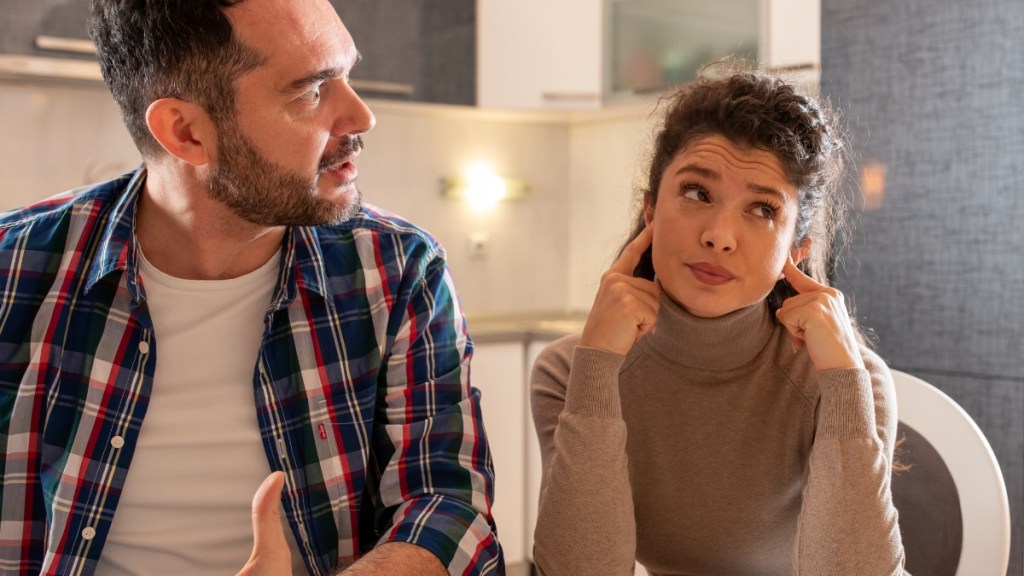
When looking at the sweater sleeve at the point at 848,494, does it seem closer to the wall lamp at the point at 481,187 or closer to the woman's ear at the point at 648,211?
the woman's ear at the point at 648,211

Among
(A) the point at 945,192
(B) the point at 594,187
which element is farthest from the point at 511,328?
(A) the point at 945,192

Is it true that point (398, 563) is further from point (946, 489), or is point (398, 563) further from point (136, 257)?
point (946, 489)

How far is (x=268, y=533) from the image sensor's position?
107 centimetres

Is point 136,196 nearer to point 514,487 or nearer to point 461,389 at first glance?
point 461,389

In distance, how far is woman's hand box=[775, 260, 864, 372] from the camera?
1.34 m

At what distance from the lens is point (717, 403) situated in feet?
4.77

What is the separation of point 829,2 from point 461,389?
179cm

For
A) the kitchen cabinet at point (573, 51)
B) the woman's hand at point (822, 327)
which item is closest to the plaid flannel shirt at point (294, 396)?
the woman's hand at point (822, 327)

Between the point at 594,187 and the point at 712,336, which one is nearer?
the point at 712,336

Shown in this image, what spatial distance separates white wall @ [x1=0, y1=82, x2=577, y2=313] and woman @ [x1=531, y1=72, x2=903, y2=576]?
2.34 m

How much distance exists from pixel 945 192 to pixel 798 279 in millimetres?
1200

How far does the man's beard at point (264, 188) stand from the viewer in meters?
1.40

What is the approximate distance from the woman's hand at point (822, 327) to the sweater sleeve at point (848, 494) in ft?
0.07

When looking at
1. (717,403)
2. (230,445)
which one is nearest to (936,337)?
(717,403)
